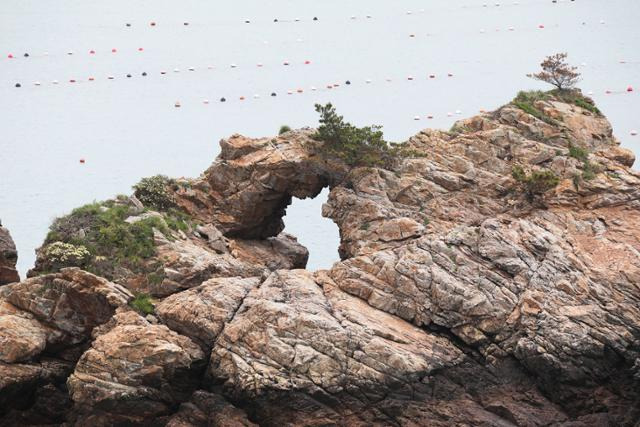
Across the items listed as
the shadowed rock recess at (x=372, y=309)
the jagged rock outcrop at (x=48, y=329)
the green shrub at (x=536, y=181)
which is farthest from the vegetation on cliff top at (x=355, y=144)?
the jagged rock outcrop at (x=48, y=329)

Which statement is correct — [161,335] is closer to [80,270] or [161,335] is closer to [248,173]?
[80,270]

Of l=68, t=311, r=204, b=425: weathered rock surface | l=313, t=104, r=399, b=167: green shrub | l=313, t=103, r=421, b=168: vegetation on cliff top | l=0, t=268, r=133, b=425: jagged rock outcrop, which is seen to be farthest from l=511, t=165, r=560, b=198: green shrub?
l=0, t=268, r=133, b=425: jagged rock outcrop

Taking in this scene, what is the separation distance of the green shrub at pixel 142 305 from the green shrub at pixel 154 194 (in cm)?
684

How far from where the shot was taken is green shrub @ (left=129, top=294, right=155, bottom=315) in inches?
1316

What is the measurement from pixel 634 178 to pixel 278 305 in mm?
14228

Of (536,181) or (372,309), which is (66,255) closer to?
(372,309)

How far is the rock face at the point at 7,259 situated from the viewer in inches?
1437

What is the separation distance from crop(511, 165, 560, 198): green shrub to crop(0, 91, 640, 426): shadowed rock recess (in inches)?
2.9

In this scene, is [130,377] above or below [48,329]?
below

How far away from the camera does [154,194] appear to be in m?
40.2

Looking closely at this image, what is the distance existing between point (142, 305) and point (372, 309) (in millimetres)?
7462

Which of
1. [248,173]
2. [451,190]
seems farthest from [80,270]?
[451,190]

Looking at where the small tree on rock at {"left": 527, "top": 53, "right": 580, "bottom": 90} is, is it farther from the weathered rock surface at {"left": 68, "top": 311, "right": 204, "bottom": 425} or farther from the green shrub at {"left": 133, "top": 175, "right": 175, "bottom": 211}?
the weathered rock surface at {"left": 68, "top": 311, "right": 204, "bottom": 425}

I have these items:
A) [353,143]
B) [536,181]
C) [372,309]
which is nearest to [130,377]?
[372,309]
